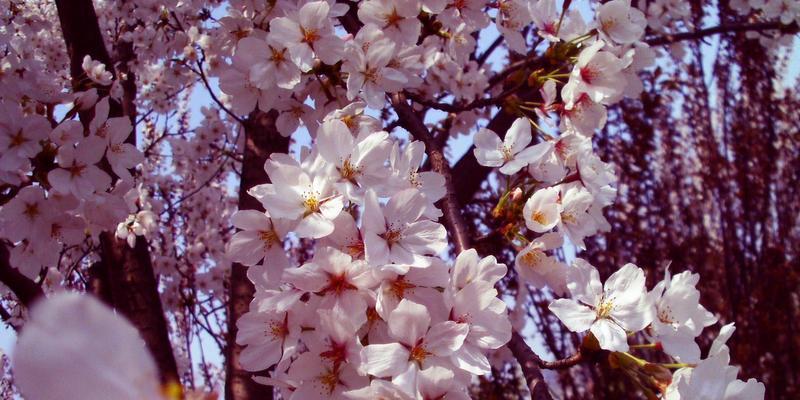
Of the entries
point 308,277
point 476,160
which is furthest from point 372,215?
point 476,160

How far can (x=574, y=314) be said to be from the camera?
3.89 feet

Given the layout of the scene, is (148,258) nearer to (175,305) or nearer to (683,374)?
(175,305)

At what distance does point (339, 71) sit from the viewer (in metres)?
1.64

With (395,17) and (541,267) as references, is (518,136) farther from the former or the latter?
(395,17)

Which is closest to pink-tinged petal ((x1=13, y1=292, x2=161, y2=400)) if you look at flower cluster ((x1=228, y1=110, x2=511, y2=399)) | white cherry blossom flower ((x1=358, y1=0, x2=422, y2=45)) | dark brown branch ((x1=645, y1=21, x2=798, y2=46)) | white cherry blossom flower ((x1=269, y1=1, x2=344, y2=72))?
flower cluster ((x1=228, y1=110, x2=511, y2=399))

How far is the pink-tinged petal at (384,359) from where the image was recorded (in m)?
0.94

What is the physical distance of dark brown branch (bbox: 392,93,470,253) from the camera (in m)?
1.29

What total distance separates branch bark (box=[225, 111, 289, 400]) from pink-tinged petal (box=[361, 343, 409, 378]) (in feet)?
5.02

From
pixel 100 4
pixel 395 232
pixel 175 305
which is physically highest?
pixel 100 4

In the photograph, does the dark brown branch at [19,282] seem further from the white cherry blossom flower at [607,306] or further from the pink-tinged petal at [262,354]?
the white cherry blossom flower at [607,306]

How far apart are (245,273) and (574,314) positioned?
1.83 meters

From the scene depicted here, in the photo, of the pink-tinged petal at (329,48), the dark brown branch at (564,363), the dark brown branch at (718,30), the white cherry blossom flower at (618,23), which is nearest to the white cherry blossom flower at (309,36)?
the pink-tinged petal at (329,48)

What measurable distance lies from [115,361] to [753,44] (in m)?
5.16

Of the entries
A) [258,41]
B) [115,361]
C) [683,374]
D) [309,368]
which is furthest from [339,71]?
[115,361]
